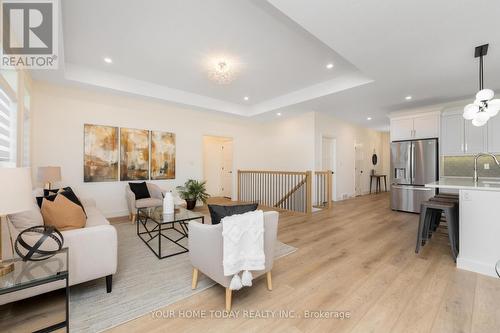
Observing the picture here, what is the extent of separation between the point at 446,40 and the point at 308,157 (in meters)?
3.83

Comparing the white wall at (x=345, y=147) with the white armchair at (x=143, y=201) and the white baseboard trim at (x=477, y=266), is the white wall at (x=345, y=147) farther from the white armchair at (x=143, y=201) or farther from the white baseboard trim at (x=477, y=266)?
the white armchair at (x=143, y=201)

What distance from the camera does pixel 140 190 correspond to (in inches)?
171

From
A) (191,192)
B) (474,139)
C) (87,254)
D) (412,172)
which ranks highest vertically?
(474,139)

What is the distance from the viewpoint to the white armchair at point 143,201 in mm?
3975

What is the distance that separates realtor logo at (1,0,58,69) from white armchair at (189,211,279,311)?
2.74 m

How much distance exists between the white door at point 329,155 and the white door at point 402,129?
162 centimetres

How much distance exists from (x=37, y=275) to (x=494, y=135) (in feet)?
22.8

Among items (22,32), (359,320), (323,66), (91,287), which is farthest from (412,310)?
(22,32)

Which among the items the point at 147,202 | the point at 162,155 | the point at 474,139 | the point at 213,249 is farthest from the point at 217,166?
the point at 474,139

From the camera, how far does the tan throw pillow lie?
2102mm

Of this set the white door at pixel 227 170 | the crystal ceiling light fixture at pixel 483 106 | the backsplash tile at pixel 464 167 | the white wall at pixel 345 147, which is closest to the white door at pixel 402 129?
the backsplash tile at pixel 464 167

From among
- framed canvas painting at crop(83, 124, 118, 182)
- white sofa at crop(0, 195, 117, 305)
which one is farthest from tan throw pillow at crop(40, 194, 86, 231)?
framed canvas painting at crop(83, 124, 118, 182)

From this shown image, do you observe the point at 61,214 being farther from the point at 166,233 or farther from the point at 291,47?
the point at 291,47

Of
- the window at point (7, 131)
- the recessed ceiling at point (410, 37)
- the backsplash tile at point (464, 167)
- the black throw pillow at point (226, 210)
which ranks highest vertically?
the recessed ceiling at point (410, 37)
